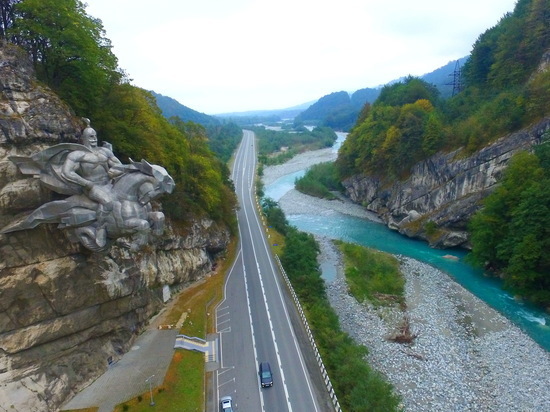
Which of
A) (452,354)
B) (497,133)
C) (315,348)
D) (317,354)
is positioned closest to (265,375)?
(317,354)

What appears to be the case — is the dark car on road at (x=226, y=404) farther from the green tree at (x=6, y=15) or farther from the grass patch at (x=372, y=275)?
the green tree at (x=6, y=15)

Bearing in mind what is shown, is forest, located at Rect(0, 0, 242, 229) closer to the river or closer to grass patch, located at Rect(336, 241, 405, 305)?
grass patch, located at Rect(336, 241, 405, 305)

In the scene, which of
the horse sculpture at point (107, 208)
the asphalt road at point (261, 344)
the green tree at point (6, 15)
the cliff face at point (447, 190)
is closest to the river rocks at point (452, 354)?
the asphalt road at point (261, 344)

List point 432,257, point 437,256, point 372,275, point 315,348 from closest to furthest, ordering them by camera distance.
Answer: point 315,348, point 372,275, point 432,257, point 437,256

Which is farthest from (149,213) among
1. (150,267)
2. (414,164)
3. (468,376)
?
(414,164)

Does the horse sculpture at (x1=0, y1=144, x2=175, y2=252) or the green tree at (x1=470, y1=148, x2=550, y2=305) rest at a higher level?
the horse sculpture at (x1=0, y1=144, x2=175, y2=252)

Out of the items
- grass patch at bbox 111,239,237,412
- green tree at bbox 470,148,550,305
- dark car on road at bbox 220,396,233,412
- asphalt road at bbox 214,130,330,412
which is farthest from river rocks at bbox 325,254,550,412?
grass patch at bbox 111,239,237,412

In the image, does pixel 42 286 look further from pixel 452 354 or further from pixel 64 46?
pixel 452 354
